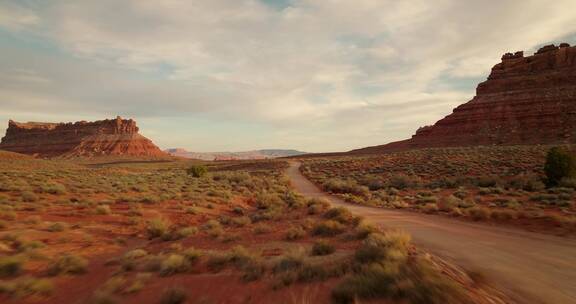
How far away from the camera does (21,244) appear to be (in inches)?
371

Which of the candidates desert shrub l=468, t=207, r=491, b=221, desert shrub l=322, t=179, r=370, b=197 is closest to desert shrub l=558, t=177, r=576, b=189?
desert shrub l=468, t=207, r=491, b=221

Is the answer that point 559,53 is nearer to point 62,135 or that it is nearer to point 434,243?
point 434,243

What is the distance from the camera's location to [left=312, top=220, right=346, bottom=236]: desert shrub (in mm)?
11297

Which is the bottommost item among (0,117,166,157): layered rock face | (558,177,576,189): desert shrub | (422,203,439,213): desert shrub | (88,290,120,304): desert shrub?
(422,203,439,213): desert shrub

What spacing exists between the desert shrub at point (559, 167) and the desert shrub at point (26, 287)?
1048 inches

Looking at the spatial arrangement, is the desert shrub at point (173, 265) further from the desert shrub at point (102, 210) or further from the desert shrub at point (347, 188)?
the desert shrub at point (347, 188)

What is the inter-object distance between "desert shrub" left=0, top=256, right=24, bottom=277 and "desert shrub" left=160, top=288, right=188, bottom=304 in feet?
14.3

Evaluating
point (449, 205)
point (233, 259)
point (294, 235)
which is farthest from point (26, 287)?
point (449, 205)

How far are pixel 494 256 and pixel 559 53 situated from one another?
99823mm

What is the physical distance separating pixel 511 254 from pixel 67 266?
10.9m

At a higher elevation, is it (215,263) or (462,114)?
(462,114)

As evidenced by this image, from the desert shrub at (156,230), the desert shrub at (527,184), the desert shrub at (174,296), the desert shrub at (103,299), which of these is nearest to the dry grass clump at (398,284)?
the desert shrub at (174,296)

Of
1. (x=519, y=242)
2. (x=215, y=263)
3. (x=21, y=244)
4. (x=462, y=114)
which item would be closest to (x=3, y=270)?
(x=21, y=244)

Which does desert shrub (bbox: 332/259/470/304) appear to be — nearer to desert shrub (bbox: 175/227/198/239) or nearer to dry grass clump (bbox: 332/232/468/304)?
dry grass clump (bbox: 332/232/468/304)
